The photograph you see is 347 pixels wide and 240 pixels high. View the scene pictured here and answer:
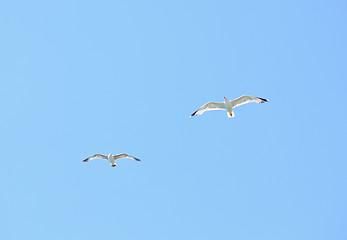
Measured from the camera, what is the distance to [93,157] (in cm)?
4603

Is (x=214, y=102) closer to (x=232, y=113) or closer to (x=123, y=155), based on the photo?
(x=232, y=113)

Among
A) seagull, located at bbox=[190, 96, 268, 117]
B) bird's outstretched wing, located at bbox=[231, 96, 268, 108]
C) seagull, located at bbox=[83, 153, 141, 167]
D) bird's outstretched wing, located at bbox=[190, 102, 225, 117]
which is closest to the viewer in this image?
seagull, located at bbox=[190, 96, 268, 117]

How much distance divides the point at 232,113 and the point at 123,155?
1381 centimetres

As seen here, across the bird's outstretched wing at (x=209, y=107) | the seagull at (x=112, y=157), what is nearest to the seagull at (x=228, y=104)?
the bird's outstretched wing at (x=209, y=107)

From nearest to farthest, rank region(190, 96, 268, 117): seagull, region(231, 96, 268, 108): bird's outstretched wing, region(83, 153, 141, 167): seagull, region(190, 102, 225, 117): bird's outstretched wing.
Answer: region(190, 96, 268, 117): seagull → region(231, 96, 268, 108): bird's outstretched wing → region(190, 102, 225, 117): bird's outstretched wing → region(83, 153, 141, 167): seagull

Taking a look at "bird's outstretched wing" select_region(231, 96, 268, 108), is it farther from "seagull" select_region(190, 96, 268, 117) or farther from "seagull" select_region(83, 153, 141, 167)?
"seagull" select_region(83, 153, 141, 167)

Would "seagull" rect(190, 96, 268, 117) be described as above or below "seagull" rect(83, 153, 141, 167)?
below

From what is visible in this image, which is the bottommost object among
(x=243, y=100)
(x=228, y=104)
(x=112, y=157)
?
(x=228, y=104)

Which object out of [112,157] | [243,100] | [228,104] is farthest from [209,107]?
[112,157]

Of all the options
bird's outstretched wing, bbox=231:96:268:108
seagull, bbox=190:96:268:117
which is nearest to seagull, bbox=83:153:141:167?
seagull, bbox=190:96:268:117

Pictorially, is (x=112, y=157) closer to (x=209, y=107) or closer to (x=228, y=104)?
(x=209, y=107)

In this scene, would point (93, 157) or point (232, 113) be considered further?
point (93, 157)

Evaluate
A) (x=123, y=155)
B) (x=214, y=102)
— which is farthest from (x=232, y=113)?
(x=123, y=155)

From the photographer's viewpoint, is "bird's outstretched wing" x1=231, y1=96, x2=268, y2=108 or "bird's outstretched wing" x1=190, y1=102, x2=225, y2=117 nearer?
"bird's outstretched wing" x1=231, y1=96, x2=268, y2=108
